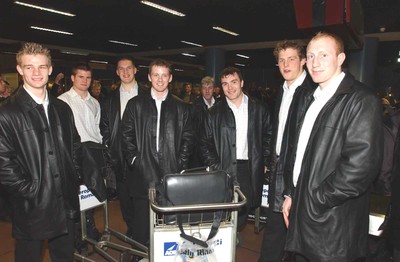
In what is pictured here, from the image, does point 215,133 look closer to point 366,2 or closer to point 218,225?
point 218,225

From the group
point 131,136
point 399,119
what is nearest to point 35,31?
point 131,136

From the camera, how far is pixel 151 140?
287 cm

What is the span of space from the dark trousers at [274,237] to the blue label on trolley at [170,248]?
113 centimetres

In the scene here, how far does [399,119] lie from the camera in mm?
2203

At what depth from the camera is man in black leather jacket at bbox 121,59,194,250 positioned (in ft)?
9.42

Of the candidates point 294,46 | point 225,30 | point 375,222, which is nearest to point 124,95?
point 294,46

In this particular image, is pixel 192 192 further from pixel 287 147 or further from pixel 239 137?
pixel 239 137

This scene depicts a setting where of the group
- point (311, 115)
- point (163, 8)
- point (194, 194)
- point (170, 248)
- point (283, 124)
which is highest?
point (163, 8)

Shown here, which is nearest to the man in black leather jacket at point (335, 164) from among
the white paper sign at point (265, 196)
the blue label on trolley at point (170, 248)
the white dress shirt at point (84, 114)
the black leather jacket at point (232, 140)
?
the blue label on trolley at point (170, 248)

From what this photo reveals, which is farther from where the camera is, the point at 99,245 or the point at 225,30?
the point at 225,30

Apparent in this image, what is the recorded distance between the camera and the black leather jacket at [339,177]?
1.67 m

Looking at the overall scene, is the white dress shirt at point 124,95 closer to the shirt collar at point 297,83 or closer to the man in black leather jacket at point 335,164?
the shirt collar at point 297,83

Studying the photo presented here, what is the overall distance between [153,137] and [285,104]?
4.06ft

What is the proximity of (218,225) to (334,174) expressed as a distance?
0.74 meters
